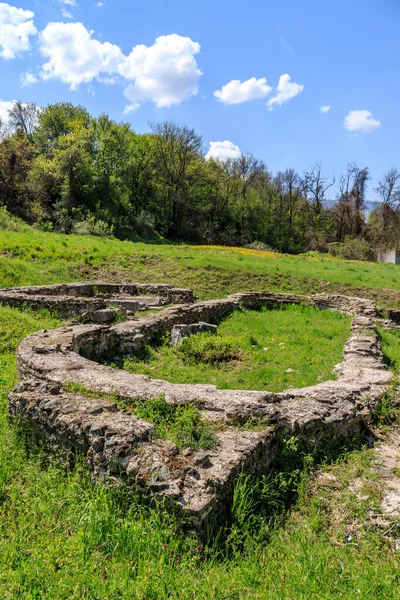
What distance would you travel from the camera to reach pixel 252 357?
9.14 m

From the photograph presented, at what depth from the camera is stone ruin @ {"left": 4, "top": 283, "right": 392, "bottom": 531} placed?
357cm

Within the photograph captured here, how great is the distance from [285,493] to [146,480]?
1.52 metres

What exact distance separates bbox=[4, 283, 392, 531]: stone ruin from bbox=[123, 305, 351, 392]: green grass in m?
0.90

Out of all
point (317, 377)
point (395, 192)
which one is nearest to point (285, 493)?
point (317, 377)

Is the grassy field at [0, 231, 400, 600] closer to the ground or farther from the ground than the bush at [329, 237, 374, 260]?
closer to the ground

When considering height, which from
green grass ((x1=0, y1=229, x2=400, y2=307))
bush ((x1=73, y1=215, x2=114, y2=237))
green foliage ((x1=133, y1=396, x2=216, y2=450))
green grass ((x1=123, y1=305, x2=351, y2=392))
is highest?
bush ((x1=73, y1=215, x2=114, y2=237))

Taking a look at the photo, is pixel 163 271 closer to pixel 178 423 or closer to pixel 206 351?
pixel 206 351

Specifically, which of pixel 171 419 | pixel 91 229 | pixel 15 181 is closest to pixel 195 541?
pixel 171 419

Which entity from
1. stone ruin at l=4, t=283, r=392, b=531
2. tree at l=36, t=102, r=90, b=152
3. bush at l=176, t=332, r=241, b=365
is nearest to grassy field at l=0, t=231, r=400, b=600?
stone ruin at l=4, t=283, r=392, b=531

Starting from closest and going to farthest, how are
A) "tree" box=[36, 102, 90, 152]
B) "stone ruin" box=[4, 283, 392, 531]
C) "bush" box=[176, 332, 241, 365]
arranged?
"stone ruin" box=[4, 283, 392, 531], "bush" box=[176, 332, 241, 365], "tree" box=[36, 102, 90, 152]

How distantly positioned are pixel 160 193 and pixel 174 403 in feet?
147

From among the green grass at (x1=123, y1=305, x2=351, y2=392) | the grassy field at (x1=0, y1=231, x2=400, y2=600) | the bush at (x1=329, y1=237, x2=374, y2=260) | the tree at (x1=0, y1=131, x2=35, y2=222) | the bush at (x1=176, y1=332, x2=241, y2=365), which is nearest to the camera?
the grassy field at (x1=0, y1=231, x2=400, y2=600)

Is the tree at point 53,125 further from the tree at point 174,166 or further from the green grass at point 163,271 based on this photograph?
the green grass at point 163,271

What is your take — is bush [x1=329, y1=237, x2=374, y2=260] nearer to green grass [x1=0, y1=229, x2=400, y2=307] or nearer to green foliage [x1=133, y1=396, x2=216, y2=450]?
green grass [x1=0, y1=229, x2=400, y2=307]
